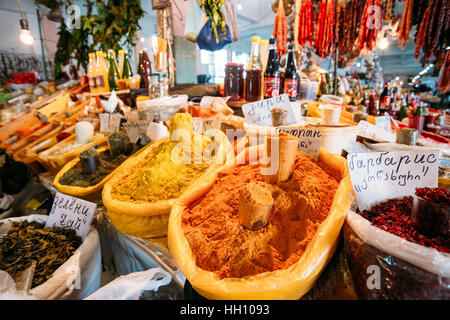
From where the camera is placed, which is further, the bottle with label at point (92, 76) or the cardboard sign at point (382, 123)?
the bottle with label at point (92, 76)

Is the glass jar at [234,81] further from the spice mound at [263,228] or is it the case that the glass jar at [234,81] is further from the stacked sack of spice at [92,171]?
the spice mound at [263,228]

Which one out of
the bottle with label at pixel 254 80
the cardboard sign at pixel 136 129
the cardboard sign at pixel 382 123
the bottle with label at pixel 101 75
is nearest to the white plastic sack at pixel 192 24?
the bottle with label at pixel 101 75

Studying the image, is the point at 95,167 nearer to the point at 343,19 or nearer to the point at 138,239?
the point at 138,239

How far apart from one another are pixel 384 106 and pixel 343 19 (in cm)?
120

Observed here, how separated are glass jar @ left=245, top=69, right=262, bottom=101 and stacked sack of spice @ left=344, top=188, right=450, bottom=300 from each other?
54.6 inches

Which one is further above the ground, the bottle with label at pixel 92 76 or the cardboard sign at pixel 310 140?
the bottle with label at pixel 92 76

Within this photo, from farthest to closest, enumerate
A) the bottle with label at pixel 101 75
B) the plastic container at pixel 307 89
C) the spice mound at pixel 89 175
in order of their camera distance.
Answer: the bottle with label at pixel 101 75 < the plastic container at pixel 307 89 < the spice mound at pixel 89 175

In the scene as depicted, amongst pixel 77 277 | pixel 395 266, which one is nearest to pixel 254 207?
pixel 395 266

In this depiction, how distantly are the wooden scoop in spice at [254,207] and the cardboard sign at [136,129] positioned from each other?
1.24 m

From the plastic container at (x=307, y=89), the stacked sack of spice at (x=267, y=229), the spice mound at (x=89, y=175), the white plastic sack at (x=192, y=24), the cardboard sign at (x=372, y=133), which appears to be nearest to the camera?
the stacked sack of spice at (x=267, y=229)

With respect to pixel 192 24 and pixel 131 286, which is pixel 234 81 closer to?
pixel 131 286

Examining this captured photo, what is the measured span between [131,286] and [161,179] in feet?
1.59

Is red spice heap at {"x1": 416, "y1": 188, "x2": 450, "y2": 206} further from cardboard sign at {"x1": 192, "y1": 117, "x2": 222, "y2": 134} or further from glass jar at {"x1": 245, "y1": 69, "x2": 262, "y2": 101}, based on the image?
glass jar at {"x1": 245, "y1": 69, "x2": 262, "y2": 101}

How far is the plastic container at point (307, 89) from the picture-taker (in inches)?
81.2
